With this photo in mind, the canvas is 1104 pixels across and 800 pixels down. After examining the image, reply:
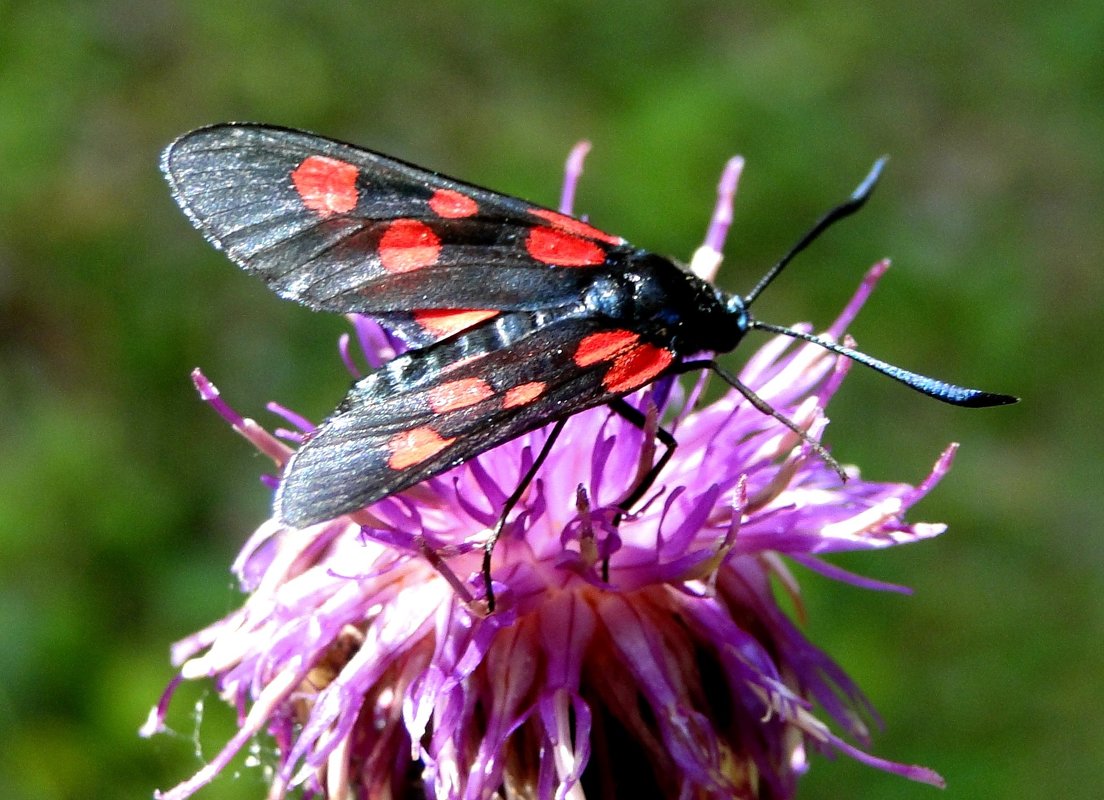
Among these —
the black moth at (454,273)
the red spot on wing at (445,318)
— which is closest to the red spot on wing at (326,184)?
the black moth at (454,273)

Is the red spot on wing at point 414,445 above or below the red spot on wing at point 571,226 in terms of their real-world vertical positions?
below

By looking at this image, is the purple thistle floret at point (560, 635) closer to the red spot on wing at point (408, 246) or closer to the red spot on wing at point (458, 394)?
the red spot on wing at point (458, 394)

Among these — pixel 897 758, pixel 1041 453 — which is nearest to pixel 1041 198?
pixel 1041 453

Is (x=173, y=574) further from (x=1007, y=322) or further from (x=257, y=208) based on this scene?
(x=1007, y=322)

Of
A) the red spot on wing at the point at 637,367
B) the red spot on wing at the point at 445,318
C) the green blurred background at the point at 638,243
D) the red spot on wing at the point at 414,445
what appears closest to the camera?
the red spot on wing at the point at 414,445

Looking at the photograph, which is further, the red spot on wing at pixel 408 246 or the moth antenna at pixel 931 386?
the red spot on wing at pixel 408 246

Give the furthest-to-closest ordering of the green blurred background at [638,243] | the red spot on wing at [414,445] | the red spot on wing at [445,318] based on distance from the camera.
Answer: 1. the green blurred background at [638,243]
2. the red spot on wing at [445,318]
3. the red spot on wing at [414,445]
